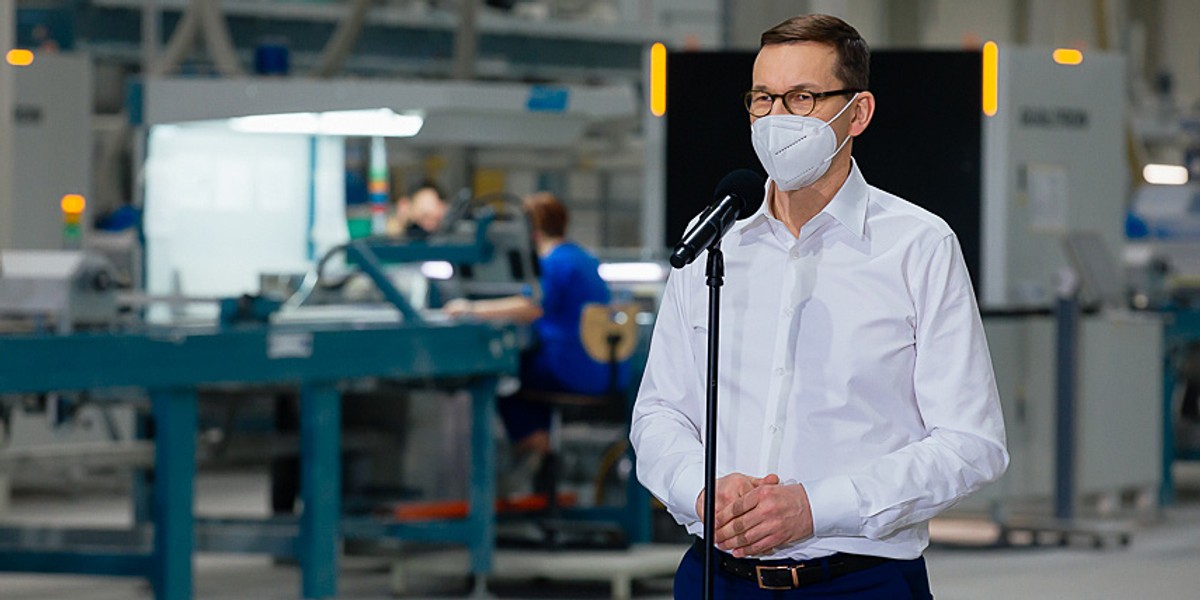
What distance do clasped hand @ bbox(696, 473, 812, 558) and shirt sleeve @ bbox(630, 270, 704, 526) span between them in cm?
14

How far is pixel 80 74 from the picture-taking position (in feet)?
29.7

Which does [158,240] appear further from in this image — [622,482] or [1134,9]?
[1134,9]

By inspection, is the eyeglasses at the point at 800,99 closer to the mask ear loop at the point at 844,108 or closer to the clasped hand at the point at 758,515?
the mask ear loop at the point at 844,108

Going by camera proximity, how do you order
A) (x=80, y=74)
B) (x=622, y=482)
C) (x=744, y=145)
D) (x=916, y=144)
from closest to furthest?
1. (x=744, y=145)
2. (x=916, y=144)
3. (x=622, y=482)
4. (x=80, y=74)

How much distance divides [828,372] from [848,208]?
0.18 metres

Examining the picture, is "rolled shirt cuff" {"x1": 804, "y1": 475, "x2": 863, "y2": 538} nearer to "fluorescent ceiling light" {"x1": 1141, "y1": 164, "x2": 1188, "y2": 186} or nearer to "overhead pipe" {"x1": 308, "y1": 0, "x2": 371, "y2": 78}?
"overhead pipe" {"x1": 308, "y1": 0, "x2": 371, "y2": 78}

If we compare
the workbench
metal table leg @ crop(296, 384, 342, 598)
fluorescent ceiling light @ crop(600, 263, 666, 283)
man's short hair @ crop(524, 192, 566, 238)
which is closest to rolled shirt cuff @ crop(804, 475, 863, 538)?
the workbench

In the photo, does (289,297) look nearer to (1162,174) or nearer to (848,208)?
(848,208)

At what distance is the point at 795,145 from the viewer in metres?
2.10

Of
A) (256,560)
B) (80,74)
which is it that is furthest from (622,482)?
(80,74)

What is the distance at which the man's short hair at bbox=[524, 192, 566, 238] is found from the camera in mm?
7027

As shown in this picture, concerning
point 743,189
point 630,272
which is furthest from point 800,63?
point 630,272

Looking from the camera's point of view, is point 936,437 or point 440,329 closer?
point 936,437

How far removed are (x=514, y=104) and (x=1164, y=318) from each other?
11.8ft
